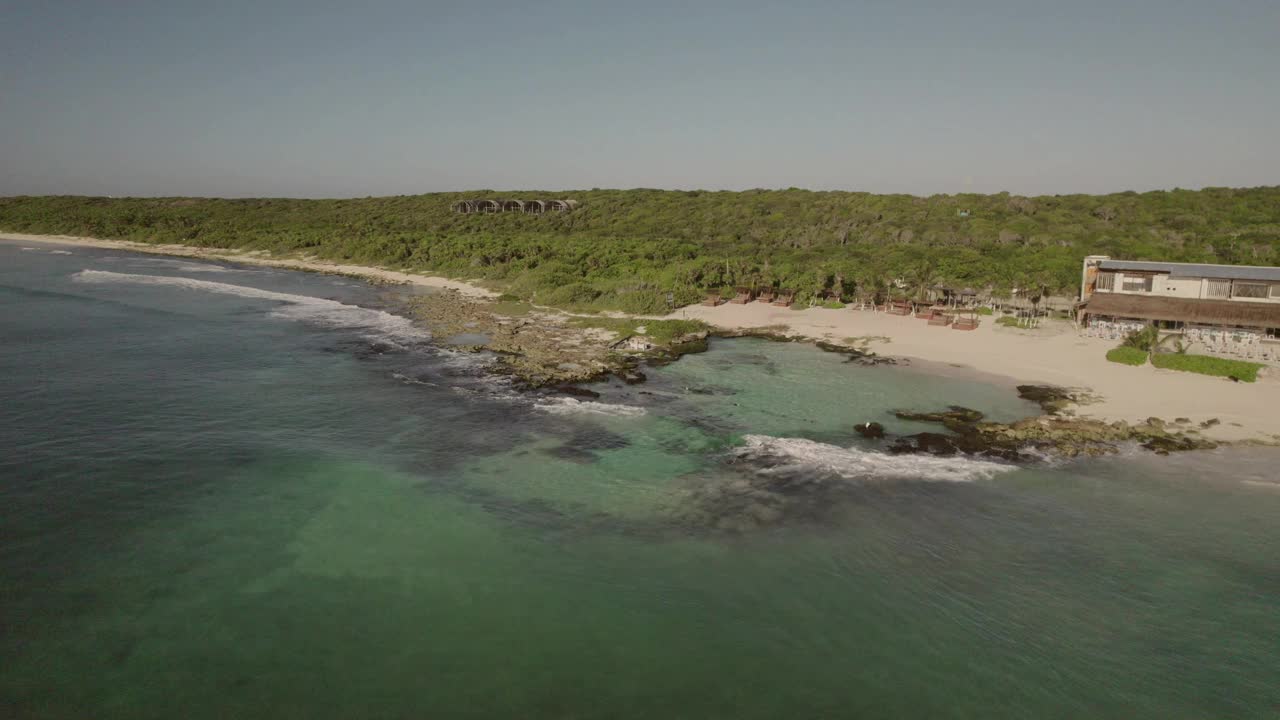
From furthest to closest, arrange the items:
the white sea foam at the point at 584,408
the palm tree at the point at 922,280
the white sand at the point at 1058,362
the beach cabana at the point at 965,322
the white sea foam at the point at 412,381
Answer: the palm tree at the point at 922,280
the beach cabana at the point at 965,322
the white sea foam at the point at 412,381
the white sea foam at the point at 584,408
the white sand at the point at 1058,362

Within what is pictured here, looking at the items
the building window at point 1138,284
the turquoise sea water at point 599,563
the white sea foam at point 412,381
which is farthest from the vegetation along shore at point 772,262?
the turquoise sea water at point 599,563

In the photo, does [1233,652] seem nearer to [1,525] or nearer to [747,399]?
[747,399]

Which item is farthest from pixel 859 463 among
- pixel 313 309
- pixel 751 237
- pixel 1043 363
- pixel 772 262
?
pixel 751 237

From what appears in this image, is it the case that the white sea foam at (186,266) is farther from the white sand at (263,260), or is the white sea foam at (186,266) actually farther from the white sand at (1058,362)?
the white sand at (1058,362)

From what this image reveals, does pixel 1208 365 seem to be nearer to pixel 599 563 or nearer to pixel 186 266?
pixel 599 563

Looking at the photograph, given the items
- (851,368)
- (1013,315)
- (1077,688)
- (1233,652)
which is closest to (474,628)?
(1077,688)

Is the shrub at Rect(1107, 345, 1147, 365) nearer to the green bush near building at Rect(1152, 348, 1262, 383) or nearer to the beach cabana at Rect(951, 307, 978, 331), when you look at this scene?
the green bush near building at Rect(1152, 348, 1262, 383)

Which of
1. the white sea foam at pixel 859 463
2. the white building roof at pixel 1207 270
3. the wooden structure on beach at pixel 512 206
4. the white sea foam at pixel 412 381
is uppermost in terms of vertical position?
the wooden structure on beach at pixel 512 206
